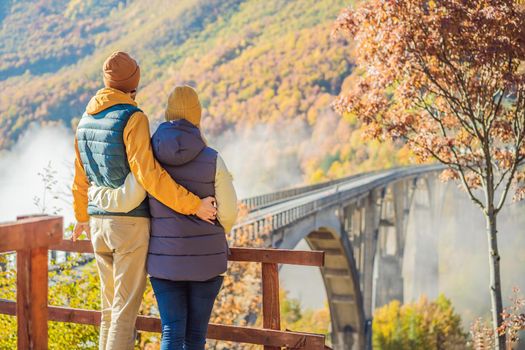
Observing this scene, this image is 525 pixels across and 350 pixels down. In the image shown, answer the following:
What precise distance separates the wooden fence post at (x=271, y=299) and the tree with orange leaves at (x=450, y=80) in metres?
5.89

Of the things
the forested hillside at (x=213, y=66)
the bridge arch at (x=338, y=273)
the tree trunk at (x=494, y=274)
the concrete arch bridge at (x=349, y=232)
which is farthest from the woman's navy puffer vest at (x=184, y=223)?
the forested hillside at (x=213, y=66)

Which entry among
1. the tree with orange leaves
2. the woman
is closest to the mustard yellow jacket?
the woman

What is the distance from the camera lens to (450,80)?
989cm

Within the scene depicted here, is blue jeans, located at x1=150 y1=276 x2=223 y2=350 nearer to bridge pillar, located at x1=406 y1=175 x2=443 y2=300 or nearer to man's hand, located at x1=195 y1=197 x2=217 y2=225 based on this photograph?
man's hand, located at x1=195 y1=197 x2=217 y2=225

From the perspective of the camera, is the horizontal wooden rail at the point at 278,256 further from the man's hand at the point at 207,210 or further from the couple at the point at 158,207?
the man's hand at the point at 207,210

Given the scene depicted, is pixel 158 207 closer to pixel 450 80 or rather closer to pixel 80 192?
pixel 80 192

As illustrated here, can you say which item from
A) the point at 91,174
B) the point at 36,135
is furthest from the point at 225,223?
the point at 36,135

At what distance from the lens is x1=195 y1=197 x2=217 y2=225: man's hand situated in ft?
11.5

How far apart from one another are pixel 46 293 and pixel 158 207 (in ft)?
2.77

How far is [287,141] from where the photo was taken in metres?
94.6

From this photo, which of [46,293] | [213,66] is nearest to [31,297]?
[46,293]

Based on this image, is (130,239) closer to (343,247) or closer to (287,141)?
(343,247)

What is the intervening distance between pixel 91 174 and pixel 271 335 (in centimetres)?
148

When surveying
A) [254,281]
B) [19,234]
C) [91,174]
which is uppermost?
[254,281]
